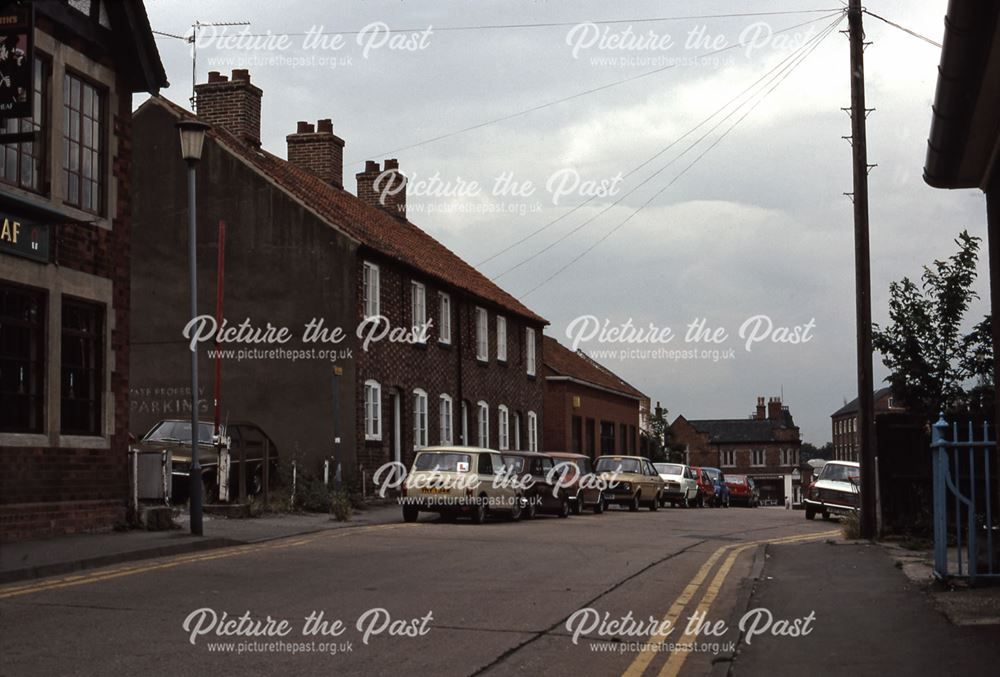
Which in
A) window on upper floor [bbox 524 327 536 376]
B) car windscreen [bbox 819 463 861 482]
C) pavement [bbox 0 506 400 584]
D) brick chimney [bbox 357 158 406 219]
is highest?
brick chimney [bbox 357 158 406 219]

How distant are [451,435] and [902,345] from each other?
20.9 m

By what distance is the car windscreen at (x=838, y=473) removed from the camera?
109 ft

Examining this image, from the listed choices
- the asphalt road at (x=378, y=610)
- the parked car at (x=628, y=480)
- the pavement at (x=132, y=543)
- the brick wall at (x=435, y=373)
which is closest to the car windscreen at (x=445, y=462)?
the pavement at (x=132, y=543)

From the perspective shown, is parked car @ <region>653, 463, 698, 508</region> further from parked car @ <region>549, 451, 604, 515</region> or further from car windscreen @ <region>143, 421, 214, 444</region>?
car windscreen @ <region>143, 421, 214, 444</region>

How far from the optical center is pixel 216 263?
1293 inches

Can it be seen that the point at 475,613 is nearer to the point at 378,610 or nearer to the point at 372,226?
the point at 378,610

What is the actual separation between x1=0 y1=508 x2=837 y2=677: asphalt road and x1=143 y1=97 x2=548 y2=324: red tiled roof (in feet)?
52.6

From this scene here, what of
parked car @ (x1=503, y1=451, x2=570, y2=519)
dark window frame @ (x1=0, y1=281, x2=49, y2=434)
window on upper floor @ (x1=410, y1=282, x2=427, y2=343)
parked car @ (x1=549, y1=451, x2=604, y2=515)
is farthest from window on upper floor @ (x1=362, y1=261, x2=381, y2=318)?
dark window frame @ (x1=0, y1=281, x2=49, y2=434)

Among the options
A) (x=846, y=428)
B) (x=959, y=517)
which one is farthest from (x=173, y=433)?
(x=846, y=428)

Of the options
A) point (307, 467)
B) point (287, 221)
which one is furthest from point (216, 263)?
point (307, 467)

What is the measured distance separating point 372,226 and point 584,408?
19584mm

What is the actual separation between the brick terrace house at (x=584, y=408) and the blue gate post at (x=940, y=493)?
37.6 meters

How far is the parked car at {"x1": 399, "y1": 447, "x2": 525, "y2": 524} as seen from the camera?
80.1 ft

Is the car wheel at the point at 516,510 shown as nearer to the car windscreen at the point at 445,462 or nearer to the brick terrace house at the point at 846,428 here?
the car windscreen at the point at 445,462
